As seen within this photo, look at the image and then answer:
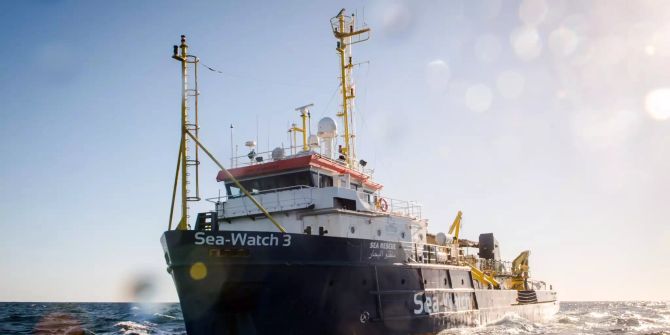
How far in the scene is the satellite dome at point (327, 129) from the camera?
23.8m

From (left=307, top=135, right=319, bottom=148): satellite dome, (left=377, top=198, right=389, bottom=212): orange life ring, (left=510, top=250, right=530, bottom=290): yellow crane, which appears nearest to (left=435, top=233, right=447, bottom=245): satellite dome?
(left=377, top=198, right=389, bottom=212): orange life ring

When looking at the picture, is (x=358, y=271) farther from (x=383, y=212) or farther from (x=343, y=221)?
(x=383, y=212)

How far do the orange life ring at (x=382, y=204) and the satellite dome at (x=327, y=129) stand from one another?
3.97m

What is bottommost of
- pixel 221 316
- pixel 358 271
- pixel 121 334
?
pixel 121 334

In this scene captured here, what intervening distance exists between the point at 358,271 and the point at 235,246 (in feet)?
13.9

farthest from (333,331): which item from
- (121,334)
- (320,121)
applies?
(121,334)

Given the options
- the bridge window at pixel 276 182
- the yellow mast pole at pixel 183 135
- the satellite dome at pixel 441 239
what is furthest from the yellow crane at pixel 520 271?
the yellow mast pole at pixel 183 135

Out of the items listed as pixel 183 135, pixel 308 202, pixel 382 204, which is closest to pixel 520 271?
pixel 382 204

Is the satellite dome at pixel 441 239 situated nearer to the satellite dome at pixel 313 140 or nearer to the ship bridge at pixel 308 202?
the ship bridge at pixel 308 202

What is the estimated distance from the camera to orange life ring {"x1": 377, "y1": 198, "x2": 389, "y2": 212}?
842 inches

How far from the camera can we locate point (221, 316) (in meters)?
15.6

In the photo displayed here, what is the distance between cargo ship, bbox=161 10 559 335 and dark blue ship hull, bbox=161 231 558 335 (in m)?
0.03

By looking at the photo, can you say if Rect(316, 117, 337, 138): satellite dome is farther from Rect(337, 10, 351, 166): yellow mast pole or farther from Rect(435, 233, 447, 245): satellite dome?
Rect(435, 233, 447, 245): satellite dome

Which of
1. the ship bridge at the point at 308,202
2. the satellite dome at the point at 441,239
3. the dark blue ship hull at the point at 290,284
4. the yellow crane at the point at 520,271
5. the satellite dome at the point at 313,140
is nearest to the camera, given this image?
the dark blue ship hull at the point at 290,284
